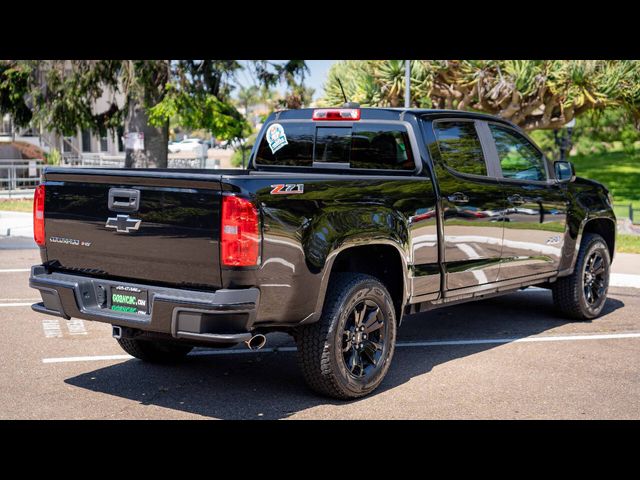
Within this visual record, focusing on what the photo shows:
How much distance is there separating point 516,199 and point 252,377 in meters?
2.75

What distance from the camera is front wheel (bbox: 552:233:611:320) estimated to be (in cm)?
837

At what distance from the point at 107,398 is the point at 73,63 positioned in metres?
17.1

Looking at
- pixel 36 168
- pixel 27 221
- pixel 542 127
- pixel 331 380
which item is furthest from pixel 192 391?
pixel 36 168

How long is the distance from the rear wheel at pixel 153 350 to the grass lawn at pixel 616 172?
23.4 m

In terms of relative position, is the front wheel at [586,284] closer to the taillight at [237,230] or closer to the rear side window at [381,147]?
the rear side window at [381,147]

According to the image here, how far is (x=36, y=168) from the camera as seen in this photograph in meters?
30.5

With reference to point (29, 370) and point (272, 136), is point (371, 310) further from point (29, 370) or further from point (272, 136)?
point (29, 370)

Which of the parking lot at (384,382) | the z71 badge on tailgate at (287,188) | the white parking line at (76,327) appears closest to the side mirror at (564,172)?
the parking lot at (384,382)

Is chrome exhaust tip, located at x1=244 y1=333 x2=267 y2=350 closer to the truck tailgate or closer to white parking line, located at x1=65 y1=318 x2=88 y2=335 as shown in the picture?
the truck tailgate

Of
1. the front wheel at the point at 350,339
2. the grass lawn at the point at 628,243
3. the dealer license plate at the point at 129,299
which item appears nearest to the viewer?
the dealer license plate at the point at 129,299

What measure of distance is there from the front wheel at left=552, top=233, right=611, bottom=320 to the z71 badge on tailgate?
4137 mm

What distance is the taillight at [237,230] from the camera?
482 centimetres

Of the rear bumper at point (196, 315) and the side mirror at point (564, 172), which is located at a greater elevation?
the side mirror at point (564, 172)

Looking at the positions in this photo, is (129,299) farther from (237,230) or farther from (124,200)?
(237,230)
